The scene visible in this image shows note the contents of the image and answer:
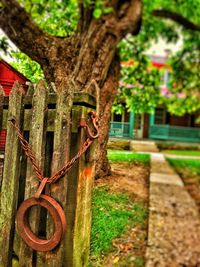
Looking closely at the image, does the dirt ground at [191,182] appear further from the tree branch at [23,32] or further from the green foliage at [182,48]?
the tree branch at [23,32]

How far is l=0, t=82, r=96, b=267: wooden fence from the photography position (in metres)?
1.60

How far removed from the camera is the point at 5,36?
2551 mm

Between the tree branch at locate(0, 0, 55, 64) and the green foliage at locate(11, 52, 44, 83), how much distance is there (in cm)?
6

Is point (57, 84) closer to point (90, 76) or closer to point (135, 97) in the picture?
point (90, 76)

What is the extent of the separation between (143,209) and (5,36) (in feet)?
7.89

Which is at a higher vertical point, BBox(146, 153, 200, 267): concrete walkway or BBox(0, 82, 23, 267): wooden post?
BBox(0, 82, 23, 267): wooden post

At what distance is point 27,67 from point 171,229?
105 inches

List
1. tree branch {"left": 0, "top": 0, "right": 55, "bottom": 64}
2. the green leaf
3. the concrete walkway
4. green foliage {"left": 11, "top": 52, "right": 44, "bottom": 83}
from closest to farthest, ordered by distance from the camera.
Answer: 1. green foliage {"left": 11, "top": 52, "right": 44, "bottom": 83}
2. tree branch {"left": 0, "top": 0, "right": 55, "bottom": 64}
3. the concrete walkway
4. the green leaf

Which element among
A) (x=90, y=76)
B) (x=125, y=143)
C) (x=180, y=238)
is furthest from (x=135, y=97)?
(x=180, y=238)

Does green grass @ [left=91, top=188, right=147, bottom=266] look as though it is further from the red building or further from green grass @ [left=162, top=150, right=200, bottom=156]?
green grass @ [left=162, top=150, right=200, bottom=156]

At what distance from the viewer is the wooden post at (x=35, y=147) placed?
1.64 m

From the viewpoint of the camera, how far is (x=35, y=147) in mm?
1642

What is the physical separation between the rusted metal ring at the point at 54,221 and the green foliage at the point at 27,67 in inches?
35.3

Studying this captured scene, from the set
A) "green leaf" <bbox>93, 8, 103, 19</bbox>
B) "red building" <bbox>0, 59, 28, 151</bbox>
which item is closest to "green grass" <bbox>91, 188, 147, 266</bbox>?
"red building" <bbox>0, 59, 28, 151</bbox>
